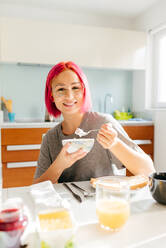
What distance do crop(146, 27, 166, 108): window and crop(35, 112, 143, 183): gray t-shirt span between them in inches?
78.1

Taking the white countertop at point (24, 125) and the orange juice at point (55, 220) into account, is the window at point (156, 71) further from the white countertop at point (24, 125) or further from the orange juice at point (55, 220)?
the orange juice at point (55, 220)

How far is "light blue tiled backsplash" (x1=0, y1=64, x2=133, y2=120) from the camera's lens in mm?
3064

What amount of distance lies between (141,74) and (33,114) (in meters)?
1.54

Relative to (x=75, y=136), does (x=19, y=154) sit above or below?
below

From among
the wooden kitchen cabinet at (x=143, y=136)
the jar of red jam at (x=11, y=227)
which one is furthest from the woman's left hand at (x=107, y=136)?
the wooden kitchen cabinet at (x=143, y=136)

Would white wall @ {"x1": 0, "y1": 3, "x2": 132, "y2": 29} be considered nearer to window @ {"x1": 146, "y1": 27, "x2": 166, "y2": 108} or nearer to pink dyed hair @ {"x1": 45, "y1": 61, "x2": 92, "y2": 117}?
window @ {"x1": 146, "y1": 27, "x2": 166, "y2": 108}

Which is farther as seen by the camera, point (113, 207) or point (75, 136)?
point (75, 136)

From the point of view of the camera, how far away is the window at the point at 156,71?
3084 millimetres

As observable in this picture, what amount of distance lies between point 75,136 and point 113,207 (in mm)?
676

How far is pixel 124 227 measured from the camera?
0.65m

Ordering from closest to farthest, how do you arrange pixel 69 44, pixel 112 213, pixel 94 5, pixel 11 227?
pixel 11 227 → pixel 112 213 → pixel 69 44 → pixel 94 5

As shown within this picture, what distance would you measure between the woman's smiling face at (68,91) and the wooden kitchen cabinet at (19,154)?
143 cm

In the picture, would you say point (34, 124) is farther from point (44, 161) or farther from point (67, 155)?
point (67, 155)

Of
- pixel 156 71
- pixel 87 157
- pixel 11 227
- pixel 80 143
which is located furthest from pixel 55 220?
pixel 156 71
